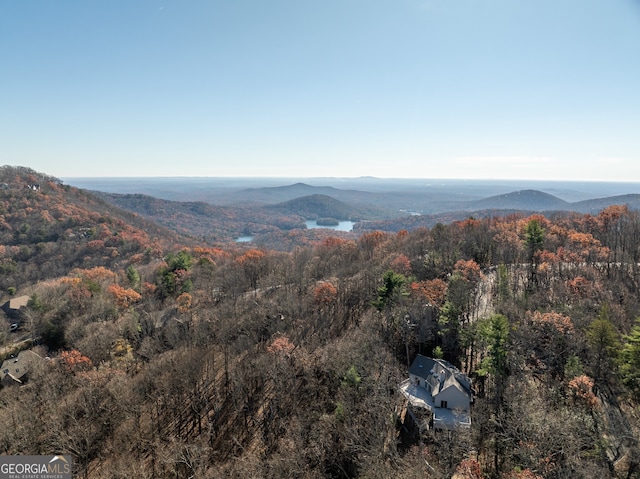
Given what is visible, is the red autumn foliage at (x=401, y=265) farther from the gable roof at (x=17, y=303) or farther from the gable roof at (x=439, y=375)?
the gable roof at (x=17, y=303)

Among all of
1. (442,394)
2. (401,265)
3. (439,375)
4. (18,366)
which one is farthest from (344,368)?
(18,366)

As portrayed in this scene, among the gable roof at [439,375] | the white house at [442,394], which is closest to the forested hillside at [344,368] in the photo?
the white house at [442,394]

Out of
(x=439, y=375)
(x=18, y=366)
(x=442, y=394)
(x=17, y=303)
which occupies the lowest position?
(x=18, y=366)

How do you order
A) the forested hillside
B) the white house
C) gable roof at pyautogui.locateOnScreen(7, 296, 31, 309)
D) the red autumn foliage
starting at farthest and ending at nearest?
gable roof at pyautogui.locateOnScreen(7, 296, 31, 309), the red autumn foliage, the white house, the forested hillside

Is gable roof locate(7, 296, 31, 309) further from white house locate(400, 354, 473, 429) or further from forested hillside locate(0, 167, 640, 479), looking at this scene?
white house locate(400, 354, 473, 429)

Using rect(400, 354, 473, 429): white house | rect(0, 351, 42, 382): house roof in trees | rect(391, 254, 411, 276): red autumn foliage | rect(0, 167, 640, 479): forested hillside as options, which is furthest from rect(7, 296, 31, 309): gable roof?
rect(400, 354, 473, 429): white house

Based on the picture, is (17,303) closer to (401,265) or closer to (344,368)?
(344,368)
